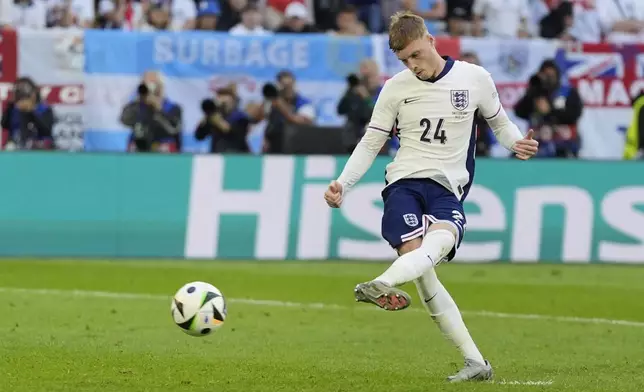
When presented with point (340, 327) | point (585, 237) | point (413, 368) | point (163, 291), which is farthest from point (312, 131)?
point (413, 368)

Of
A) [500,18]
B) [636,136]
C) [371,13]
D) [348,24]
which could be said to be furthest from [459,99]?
[500,18]

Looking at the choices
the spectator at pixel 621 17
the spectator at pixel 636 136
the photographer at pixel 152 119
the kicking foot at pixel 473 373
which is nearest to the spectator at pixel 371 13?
the spectator at pixel 621 17

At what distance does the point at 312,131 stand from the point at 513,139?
432 inches

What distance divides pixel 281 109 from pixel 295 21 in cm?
206

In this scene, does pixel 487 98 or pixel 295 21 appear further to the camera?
pixel 295 21

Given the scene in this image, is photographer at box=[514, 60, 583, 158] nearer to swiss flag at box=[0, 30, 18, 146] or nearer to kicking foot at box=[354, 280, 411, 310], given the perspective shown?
swiss flag at box=[0, 30, 18, 146]

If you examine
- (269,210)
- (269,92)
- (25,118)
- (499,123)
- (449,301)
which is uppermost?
(499,123)

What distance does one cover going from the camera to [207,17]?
74.2ft

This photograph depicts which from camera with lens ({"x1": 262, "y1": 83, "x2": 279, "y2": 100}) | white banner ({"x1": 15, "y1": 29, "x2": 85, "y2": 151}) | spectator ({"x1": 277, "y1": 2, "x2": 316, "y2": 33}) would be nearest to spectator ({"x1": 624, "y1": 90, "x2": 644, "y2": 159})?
spectator ({"x1": 277, "y1": 2, "x2": 316, "y2": 33})

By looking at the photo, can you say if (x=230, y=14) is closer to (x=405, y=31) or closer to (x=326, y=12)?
(x=326, y=12)

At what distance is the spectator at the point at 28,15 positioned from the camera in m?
22.0

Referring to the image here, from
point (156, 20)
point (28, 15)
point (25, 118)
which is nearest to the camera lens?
point (25, 118)

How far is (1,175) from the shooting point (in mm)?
17172

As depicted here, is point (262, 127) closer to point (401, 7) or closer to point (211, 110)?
point (211, 110)
